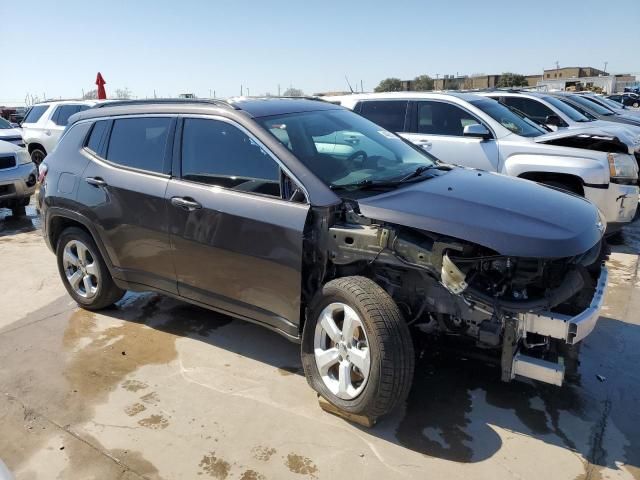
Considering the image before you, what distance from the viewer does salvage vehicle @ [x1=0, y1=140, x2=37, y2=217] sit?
8539 mm

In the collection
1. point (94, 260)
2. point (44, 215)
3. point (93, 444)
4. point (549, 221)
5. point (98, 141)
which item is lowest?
point (93, 444)

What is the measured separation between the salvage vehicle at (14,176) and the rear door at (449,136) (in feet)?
20.3

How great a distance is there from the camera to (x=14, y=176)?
858cm

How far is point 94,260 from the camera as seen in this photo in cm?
461

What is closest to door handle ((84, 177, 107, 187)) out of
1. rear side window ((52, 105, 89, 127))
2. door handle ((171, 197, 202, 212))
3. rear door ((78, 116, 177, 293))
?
rear door ((78, 116, 177, 293))

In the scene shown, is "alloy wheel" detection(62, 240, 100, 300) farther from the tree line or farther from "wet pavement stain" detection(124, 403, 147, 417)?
the tree line

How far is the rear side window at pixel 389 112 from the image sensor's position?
7496 millimetres

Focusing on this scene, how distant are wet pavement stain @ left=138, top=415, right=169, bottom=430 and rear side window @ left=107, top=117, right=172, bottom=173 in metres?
1.76

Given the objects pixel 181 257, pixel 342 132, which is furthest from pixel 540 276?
pixel 181 257

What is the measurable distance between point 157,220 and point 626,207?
5.33 metres

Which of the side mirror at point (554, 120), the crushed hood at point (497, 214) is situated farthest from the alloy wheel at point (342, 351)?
the side mirror at point (554, 120)

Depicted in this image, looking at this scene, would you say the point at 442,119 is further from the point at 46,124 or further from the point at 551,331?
the point at 46,124

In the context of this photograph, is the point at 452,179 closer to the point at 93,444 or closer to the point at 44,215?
the point at 93,444

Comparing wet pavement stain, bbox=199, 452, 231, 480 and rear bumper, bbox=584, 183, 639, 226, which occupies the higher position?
rear bumper, bbox=584, 183, 639, 226
